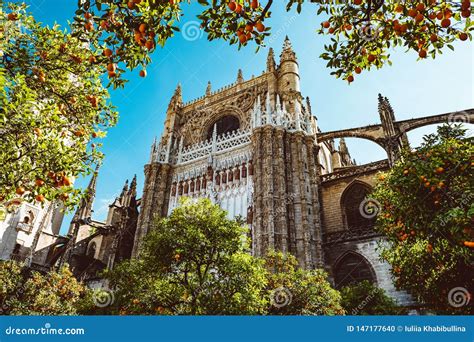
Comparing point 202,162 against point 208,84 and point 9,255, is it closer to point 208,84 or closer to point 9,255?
point 208,84

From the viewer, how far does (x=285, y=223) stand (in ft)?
Answer: 57.3

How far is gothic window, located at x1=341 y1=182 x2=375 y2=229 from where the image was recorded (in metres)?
19.7

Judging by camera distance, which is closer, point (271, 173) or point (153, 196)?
point (271, 173)

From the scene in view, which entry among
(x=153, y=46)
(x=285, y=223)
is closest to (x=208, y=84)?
(x=285, y=223)

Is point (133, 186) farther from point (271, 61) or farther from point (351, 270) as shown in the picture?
point (351, 270)

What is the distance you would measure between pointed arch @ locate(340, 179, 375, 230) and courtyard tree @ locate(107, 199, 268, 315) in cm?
1102

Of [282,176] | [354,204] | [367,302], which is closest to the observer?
[367,302]

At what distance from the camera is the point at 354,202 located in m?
20.5

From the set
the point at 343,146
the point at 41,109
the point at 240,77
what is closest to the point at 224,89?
the point at 240,77

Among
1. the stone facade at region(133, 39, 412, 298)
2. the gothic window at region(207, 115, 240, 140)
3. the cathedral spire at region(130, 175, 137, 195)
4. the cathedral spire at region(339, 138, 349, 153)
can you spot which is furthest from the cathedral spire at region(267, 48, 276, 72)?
the cathedral spire at region(130, 175, 137, 195)

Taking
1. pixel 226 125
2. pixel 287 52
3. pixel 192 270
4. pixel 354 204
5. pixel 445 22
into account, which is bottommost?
pixel 192 270

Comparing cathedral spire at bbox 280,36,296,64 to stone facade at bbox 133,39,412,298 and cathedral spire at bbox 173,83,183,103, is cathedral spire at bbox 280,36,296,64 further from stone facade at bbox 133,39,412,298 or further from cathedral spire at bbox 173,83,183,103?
cathedral spire at bbox 173,83,183,103

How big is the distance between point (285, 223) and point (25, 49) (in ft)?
46.0

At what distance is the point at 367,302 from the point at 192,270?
828 centimetres
